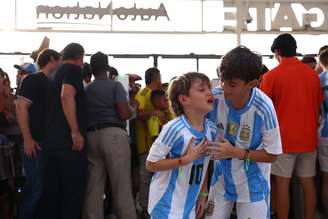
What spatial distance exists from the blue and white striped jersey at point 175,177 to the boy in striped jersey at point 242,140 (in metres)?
0.16

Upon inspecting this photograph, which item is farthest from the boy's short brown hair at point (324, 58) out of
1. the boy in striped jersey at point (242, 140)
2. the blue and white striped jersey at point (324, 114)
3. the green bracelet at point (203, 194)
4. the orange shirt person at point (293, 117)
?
the green bracelet at point (203, 194)

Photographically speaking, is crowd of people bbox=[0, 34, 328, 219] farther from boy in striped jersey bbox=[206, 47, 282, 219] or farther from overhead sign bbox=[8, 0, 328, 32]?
overhead sign bbox=[8, 0, 328, 32]

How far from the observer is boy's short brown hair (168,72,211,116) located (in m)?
3.29

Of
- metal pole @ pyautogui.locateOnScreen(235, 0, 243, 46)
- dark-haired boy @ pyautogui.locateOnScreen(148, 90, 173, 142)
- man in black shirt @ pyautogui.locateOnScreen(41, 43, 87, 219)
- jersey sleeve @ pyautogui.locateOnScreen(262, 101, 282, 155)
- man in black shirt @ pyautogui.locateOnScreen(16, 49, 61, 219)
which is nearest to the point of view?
jersey sleeve @ pyautogui.locateOnScreen(262, 101, 282, 155)

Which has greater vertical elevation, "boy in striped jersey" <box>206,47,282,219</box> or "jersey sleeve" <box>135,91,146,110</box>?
"jersey sleeve" <box>135,91,146,110</box>

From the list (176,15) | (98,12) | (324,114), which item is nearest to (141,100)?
(324,114)

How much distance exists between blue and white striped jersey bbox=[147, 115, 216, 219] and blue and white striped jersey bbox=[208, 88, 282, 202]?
165mm

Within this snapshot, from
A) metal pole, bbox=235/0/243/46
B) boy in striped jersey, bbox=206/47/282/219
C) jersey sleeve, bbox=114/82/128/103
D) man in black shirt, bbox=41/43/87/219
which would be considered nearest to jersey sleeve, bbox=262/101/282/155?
boy in striped jersey, bbox=206/47/282/219

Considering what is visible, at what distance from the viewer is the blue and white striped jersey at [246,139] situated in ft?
10.7

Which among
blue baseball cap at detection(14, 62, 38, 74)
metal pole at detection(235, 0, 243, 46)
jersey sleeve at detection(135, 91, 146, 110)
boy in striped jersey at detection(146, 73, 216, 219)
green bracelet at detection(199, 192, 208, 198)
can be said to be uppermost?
metal pole at detection(235, 0, 243, 46)

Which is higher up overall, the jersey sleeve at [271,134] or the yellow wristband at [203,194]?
the jersey sleeve at [271,134]

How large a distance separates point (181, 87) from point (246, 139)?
Result: 0.45 meters

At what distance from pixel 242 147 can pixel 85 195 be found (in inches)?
104

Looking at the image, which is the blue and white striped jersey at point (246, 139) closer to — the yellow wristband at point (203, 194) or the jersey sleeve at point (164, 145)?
the yellow wristband at point (203, 194)
